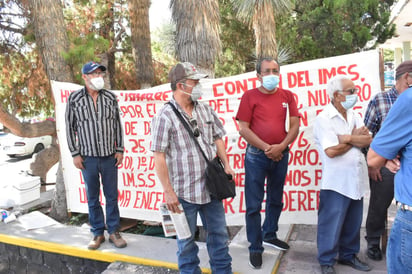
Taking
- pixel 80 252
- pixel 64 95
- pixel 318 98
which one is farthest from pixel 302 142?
pixel 64 95

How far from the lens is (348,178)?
9.40ft

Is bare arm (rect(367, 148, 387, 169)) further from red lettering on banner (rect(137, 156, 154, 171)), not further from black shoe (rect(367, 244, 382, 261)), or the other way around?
red lettering on banner (rect(137, 156, 154, 171))

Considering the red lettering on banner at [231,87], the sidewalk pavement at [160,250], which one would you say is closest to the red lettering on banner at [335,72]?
the red lettering on banner at [231,87]

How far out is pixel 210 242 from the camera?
289 cm

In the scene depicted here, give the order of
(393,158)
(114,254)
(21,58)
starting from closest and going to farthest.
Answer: (393,158)
(114,254)
(21,58)

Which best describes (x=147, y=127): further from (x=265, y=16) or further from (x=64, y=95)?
(x=265, y=16)

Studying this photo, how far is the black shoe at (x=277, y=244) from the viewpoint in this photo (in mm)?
3493

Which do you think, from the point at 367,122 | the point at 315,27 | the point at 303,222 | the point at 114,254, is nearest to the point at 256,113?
the point at 367,122

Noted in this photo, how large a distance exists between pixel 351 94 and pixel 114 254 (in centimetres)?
271

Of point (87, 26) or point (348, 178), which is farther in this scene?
point (87, 26)

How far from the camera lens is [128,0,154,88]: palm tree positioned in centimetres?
694

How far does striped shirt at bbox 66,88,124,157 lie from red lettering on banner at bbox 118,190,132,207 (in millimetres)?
1183

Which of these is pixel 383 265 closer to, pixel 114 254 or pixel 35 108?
pixel 114 254

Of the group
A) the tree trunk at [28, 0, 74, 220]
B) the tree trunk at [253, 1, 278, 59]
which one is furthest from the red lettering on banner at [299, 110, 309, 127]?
the tree trunk at [253, 1, 278, 59]
